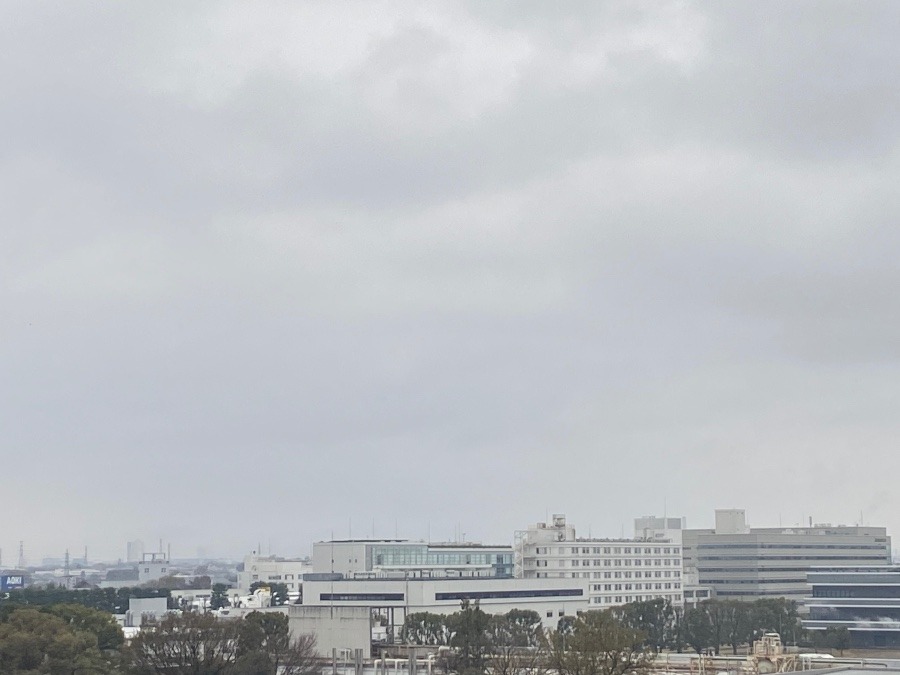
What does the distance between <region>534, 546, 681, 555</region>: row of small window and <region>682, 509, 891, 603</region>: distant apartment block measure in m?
18.4

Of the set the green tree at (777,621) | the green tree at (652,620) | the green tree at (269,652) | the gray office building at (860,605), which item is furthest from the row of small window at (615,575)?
the green tree at (269,652)

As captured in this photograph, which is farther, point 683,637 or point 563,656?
point 683,637

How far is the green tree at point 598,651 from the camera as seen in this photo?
52.9m

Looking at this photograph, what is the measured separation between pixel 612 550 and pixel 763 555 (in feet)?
98.4

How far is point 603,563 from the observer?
452 ft

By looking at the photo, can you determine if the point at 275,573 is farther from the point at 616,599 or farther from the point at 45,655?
the point at 45,655

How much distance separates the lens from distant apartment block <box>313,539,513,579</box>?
12619 centimetres

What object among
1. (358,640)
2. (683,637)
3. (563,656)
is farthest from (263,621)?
(683,637)

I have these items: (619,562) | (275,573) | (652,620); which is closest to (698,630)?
(652,620)

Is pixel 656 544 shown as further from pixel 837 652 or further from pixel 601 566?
pixel 837 652

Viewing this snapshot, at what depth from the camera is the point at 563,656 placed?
53.9 metres

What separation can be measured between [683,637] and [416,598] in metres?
22.7

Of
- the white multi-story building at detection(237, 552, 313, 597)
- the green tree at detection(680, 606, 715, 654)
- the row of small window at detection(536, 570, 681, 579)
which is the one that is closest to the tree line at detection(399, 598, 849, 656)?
the green tree at detection(680, 606, 715, 654)

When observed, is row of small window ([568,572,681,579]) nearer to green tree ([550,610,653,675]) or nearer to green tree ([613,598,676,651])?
green tree ([613,598,676,651])
